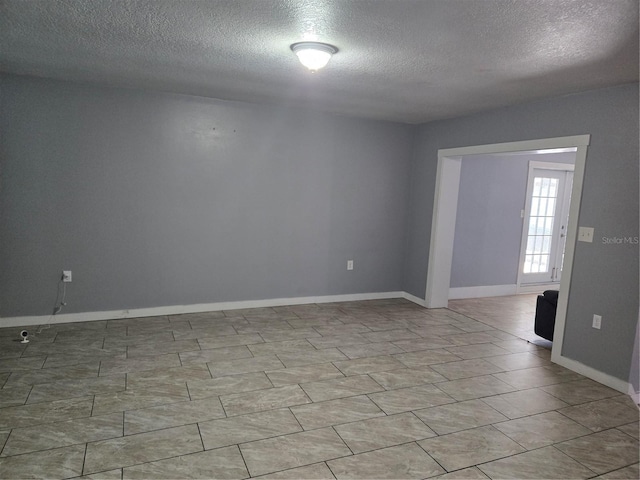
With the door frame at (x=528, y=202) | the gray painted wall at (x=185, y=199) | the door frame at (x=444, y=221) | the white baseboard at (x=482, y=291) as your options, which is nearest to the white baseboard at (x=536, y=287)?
the door frame at (x=528, y=202)

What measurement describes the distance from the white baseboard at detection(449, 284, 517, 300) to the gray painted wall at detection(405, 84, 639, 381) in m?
2.34

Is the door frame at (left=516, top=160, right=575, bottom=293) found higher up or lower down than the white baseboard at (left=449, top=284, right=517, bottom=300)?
higher up

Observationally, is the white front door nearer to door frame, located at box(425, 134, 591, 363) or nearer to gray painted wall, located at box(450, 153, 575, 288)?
gray painted wall, located at box(450, 153, 575, 288)

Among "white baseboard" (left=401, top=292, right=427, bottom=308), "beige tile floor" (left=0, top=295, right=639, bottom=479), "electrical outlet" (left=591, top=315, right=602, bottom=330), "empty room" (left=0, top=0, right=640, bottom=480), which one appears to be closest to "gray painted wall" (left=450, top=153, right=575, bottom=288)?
"empty room" (left=0, top=0, right=640, bottom=480)

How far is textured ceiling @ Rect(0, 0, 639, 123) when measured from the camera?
2.21 metres

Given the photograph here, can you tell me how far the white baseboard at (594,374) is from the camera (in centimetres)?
334

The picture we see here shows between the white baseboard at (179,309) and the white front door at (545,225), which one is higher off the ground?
the white front door at (545,225)

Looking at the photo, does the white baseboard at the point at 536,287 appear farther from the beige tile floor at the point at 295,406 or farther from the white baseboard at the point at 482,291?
the beige tile floor at the point at 295,406

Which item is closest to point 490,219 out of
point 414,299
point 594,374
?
point 414,299

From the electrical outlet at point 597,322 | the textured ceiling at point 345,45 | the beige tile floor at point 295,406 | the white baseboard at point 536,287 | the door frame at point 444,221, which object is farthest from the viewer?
the white baseboard at point 536,287

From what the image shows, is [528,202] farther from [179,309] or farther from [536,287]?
[179,309]

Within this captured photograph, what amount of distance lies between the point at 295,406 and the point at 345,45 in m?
2.43

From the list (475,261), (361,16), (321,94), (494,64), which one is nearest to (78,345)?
(321,94)

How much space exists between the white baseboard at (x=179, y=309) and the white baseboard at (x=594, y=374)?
95.6 inches
